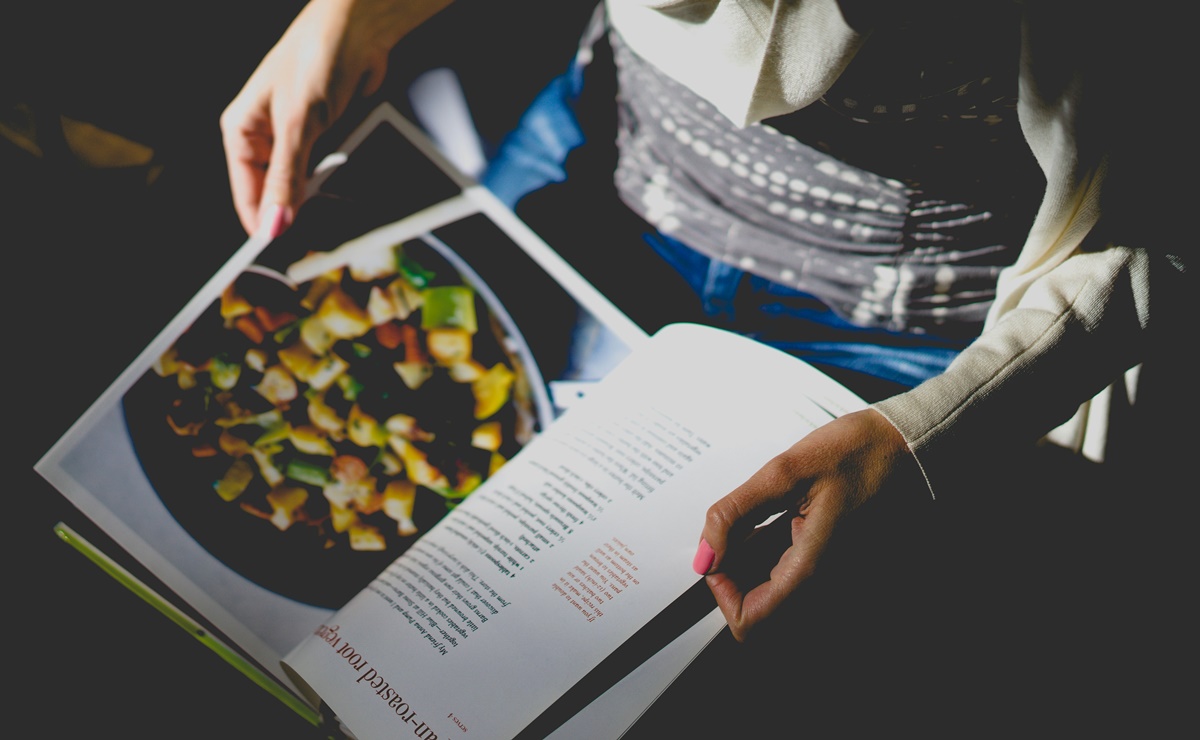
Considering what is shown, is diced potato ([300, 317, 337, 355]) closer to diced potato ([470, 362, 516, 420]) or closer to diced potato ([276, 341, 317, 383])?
diced potato ([276, 341, 317, 383])

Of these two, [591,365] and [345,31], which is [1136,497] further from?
[345,31]

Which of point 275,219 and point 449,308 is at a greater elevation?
point 275,219

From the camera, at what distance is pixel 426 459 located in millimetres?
629

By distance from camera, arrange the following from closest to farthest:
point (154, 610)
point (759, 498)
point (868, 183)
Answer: point (759, 498), point (868, 183), point (154, 610)

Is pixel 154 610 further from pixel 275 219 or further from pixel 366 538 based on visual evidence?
pixel 275 219

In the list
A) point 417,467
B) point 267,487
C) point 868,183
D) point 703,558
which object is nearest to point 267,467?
point 267,487

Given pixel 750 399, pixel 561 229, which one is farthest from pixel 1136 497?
pixel 561 229

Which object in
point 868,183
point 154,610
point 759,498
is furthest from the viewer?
point 154,610

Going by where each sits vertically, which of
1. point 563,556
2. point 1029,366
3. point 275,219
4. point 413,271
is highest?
point 275,219

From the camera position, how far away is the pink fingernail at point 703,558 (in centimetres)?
47

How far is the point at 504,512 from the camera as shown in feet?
1.80

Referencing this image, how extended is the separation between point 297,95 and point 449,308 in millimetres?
206

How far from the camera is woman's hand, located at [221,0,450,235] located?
61 cm

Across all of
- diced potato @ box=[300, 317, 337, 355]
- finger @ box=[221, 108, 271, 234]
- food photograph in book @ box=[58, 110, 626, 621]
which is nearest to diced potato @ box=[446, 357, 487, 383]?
food photograph in book @ box=[58, 110, 626, 621]
